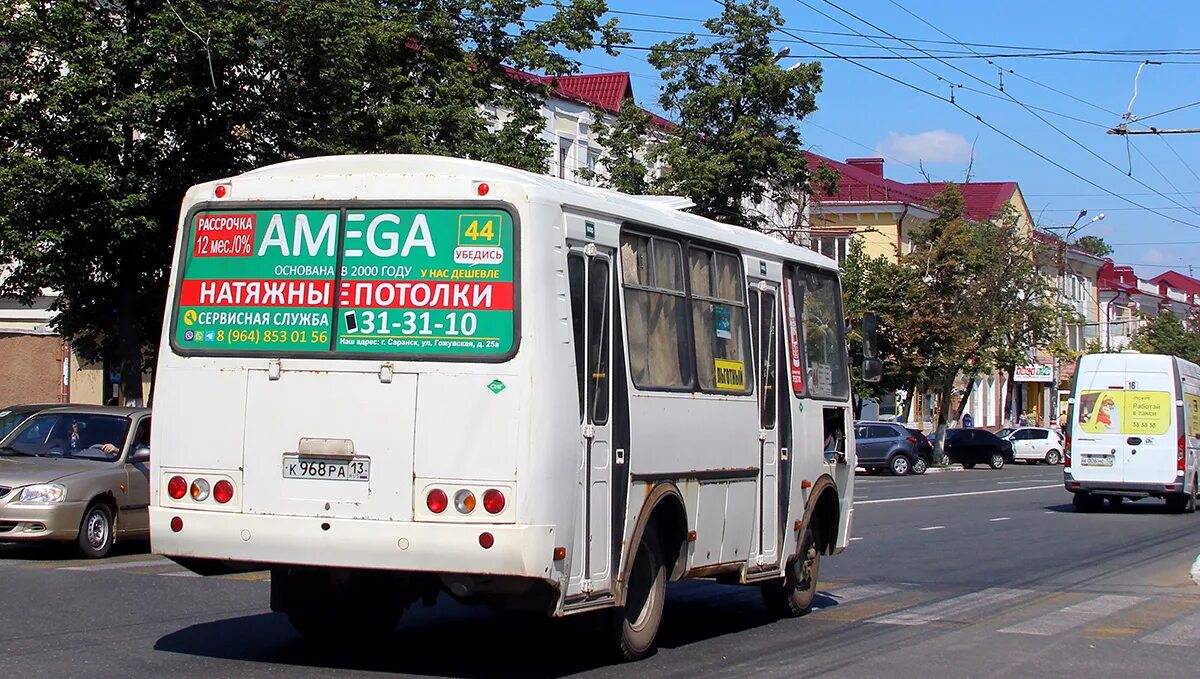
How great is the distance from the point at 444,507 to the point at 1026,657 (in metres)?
4.46

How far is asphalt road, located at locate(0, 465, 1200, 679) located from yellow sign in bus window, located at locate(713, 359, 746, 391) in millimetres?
1767

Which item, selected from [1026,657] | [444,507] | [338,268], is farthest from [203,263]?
[1026,657]

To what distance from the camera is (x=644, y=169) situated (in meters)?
40.9

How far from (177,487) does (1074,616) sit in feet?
24.7

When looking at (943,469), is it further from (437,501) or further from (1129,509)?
(437,501)

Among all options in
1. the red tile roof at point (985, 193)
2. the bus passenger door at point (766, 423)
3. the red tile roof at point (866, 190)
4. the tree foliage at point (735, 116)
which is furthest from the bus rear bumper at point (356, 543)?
the red tile roof at point (985, 193)

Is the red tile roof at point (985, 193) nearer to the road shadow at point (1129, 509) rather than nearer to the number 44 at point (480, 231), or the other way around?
the road shadow at point (1129, 509)

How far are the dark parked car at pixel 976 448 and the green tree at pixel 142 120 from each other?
3142 cm

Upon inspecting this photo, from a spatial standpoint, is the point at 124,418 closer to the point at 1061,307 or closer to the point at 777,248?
the point at 777,248

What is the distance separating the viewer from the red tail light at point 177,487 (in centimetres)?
867

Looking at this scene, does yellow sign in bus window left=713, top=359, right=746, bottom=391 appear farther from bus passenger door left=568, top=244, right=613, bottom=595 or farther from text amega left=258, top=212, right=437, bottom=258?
text amega left=258, top=212, right=437, bottom=258

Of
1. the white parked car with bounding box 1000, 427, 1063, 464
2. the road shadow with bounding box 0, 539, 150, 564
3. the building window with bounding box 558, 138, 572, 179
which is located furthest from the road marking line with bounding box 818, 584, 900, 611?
the white parked car with bounding box 1000, 427, 1063, 464

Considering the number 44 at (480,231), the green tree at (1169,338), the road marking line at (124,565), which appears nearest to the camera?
the number 44 at (480,231)

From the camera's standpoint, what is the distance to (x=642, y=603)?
966 centimetres
